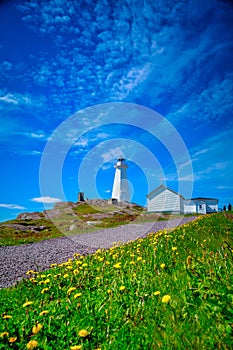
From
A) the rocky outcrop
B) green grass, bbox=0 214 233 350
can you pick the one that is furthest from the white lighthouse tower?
green grass, bbox=0 214 233 350

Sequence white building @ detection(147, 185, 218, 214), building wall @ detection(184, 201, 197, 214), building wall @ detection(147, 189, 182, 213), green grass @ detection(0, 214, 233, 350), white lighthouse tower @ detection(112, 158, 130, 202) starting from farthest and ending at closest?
white lighthouse tower @ detection(112, 158, 130, 202) < building wall @ detection(184, 201, 197, 214) < white building @ detection(147, 185, 218, 214) < building wall @ detection(147, 189, 182, 213) < green grass @ detection(0, 214, 233, 350)

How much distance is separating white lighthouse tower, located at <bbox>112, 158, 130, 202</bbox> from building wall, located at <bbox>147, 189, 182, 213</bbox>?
9.92 metres

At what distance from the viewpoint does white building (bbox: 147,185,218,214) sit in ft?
165

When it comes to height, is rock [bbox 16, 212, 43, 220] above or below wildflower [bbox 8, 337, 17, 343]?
above

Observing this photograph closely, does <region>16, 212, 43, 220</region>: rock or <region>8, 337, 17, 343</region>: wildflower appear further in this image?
<region>16, 212, 43, 220</region>: rock

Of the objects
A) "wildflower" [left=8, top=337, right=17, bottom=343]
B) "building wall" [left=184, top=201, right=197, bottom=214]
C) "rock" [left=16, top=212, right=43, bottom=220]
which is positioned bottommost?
"wildflower" [left=8, top=337, right=17, bottom=343]

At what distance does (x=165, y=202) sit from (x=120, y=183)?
15769 mm

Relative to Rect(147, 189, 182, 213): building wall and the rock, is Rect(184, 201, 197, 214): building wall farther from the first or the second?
the rock

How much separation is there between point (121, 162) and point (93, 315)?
62.9 meters

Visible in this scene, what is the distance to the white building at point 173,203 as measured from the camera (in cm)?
5041

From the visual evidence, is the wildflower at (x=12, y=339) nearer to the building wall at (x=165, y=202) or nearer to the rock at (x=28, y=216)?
the rock at (x=28, y=216)

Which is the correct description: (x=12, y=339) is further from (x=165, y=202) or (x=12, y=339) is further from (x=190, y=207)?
(x=190, y=207)

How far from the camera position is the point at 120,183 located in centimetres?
6338

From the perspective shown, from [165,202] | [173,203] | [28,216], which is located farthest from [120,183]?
[28,216]
